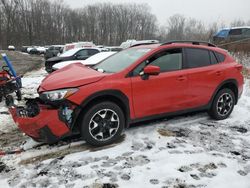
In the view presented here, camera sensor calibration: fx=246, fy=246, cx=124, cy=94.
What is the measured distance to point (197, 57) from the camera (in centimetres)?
497

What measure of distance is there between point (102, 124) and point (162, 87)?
1263 mm

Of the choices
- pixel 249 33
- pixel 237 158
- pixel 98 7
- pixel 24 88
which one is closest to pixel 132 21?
pixel 98 7

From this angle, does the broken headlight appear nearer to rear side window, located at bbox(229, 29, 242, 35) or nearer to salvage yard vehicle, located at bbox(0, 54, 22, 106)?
salvage yard vehicle, located at bbox(0, 54, 22, 106)

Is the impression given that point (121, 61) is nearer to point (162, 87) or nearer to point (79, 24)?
point (162, 87)

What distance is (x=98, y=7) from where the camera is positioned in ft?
271

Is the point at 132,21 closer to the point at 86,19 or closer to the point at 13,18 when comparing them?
the point at 86,19

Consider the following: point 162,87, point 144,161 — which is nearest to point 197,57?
point 162,87

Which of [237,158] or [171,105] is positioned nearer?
[237,158]

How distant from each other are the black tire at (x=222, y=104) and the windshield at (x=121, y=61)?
1.94m

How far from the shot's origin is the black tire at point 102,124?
12.6 feet

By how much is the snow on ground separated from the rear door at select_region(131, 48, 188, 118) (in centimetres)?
49

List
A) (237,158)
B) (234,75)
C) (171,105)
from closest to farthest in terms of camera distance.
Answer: (237,158), (171,105), (234,75)

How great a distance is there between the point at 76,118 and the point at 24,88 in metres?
6.05

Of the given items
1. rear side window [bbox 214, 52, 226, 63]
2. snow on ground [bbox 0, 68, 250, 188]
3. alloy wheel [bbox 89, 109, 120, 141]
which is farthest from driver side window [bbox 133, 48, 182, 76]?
snow on ground [bbox 0, 68, 250, 188]
